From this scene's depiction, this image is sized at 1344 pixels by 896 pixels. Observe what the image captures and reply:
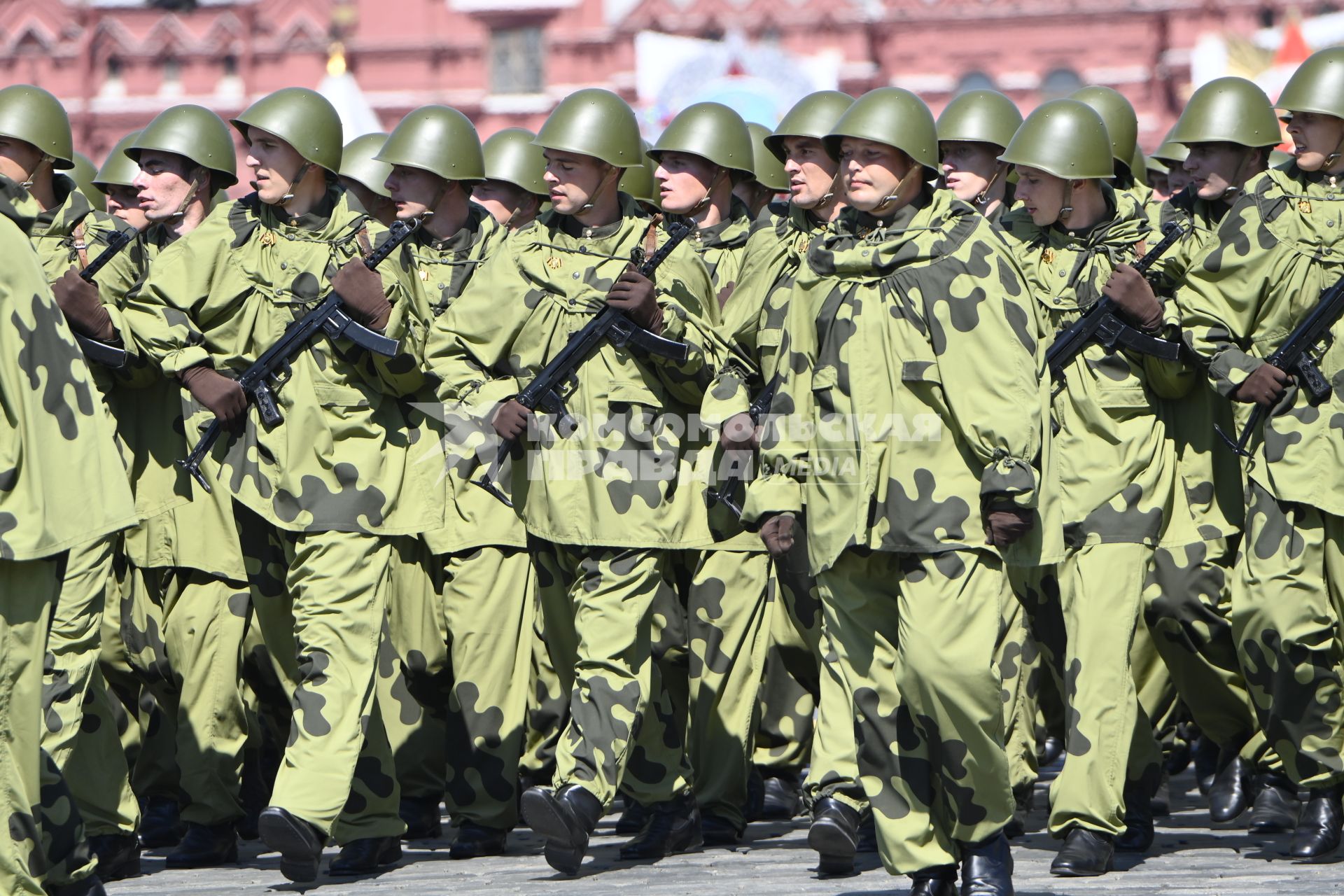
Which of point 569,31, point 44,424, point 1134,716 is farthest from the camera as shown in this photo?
point 569,31

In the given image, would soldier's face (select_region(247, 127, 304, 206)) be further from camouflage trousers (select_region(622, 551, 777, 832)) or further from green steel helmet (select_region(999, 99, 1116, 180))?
green steel helmet (select_region(999, 99, 1116, 180))

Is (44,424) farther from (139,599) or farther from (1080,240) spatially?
(1080,240)

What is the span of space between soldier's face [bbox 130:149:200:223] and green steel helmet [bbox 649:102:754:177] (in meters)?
1.80

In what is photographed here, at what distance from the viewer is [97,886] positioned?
5.93 meters

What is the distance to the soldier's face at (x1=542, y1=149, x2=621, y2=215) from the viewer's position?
24.4ft

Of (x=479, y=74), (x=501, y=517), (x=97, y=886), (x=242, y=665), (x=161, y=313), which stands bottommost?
(x=97, y=886)

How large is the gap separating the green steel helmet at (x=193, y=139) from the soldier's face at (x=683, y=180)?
64.5 inches

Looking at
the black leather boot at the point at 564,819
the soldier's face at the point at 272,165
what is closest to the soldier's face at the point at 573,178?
the soldier's face at the point at 272,165

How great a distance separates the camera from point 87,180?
390 inches

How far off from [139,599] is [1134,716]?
3444mm

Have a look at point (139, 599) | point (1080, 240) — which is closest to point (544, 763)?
point (139, 599)

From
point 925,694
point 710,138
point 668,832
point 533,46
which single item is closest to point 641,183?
point 710,138

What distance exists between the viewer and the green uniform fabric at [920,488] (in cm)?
585

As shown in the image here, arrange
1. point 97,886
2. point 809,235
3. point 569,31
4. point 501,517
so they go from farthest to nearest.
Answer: point 569,31
point 809,235
point 501,517
point 97,886
